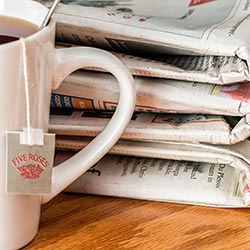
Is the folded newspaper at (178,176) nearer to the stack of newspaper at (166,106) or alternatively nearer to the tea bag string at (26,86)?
the stack of newspaper at (166,106)

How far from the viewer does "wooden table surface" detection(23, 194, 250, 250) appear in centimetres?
56

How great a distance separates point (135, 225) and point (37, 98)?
133mm

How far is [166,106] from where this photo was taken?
60 cm

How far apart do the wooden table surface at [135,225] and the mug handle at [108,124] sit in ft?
0.10

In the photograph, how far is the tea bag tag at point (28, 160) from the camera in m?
0.50

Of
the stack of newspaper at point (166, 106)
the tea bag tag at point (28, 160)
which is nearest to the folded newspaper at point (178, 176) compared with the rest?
the stack of newspaper at point (166, 106)

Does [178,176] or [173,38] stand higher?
[173,38]

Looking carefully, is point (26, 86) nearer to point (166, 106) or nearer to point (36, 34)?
point (36, 34)

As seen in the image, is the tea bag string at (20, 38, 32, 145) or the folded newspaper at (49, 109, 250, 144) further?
the folded newspaper at (49, 109, 250, 144)

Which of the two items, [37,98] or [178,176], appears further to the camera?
[178,176]

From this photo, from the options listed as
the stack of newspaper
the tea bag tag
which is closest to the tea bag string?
the tea bag tag

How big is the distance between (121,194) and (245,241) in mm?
108

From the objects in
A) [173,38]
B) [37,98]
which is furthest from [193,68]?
[37,98]

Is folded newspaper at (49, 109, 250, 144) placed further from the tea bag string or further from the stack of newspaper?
the tea bag string
